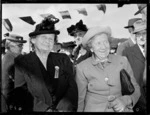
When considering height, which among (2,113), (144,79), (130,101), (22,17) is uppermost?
(22,17)

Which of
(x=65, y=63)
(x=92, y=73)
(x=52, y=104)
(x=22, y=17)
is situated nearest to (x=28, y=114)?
(x=52, y=104)

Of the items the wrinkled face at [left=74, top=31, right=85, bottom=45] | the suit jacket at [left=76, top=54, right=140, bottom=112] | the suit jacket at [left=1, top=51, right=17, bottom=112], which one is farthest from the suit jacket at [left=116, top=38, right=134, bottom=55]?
the suit jacket at [left=1, top=51, right=17, bottom=112]

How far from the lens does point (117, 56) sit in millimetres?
4062

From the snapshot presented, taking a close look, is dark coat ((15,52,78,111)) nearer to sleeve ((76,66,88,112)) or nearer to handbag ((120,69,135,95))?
sleeve ((76,66,88,112))

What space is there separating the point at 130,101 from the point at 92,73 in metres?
0.73

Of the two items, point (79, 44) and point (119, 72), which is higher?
point (79, 44)

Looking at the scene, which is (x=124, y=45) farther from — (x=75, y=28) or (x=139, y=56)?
(x=75, y=28)

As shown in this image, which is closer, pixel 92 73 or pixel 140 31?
pixel 92 73

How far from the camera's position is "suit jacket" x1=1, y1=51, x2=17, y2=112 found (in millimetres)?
4379

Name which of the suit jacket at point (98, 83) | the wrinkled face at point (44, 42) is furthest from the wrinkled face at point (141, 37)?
the wrinkled face at point (44, 42)

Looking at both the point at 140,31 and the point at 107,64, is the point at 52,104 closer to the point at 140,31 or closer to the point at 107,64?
the point at 107,64

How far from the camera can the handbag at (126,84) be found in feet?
12.8

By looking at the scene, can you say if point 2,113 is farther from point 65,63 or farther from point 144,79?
point 144,79

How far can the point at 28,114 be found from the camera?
434 cm
